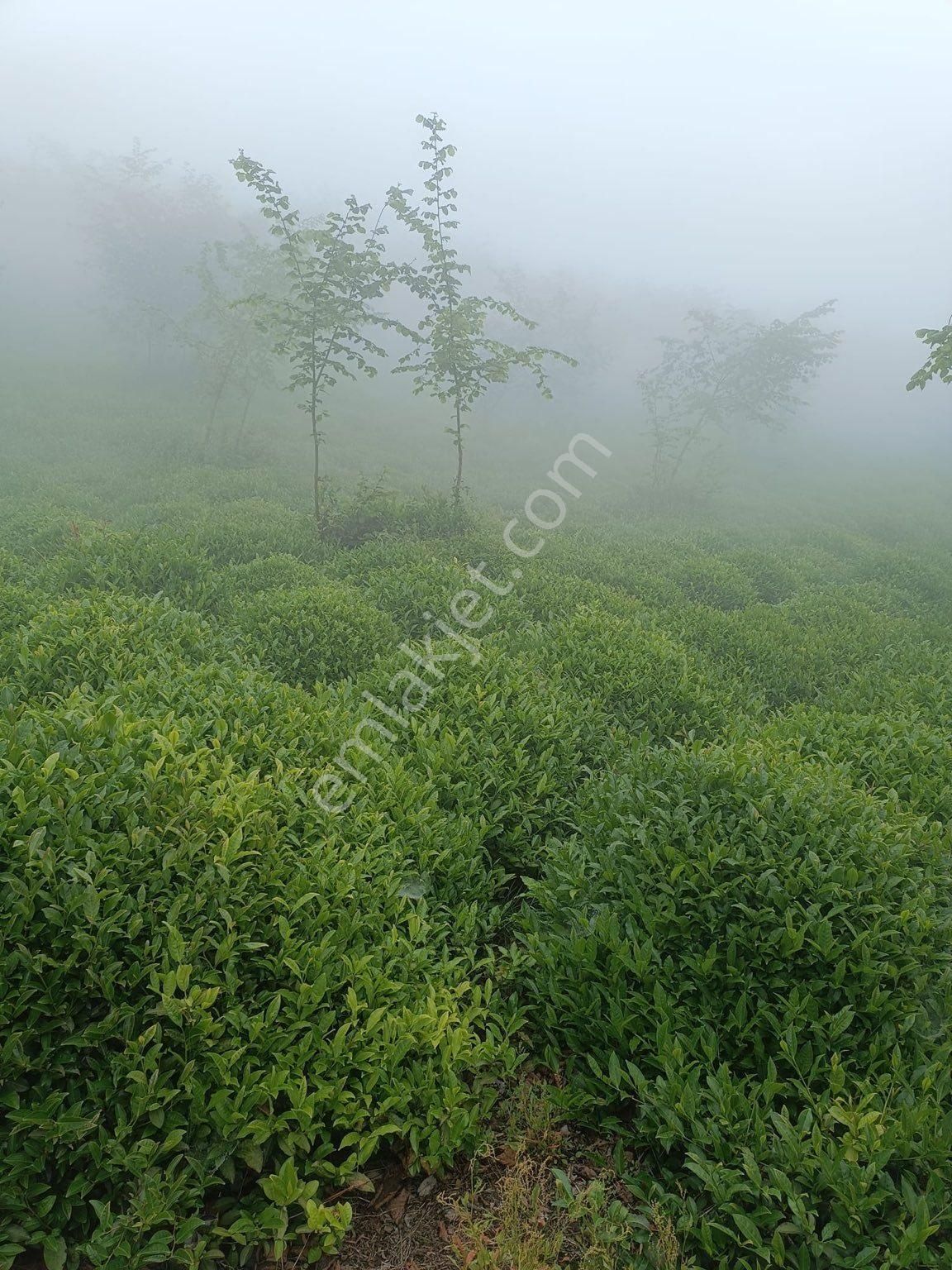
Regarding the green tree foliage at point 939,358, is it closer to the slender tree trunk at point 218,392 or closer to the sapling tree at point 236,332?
the sapling tree at point 236,332

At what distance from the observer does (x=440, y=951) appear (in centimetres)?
364

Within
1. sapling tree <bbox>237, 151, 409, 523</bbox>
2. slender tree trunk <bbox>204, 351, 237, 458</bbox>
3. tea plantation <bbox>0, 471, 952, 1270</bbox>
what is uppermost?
sapling tree <bbox>237, 151, 409, 523</bbox>

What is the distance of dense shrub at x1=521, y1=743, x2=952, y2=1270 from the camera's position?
7.82ft

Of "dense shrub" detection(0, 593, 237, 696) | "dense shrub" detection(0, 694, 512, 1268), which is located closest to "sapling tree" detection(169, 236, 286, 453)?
"dense shrub" detection(0, 593, 237, 696)

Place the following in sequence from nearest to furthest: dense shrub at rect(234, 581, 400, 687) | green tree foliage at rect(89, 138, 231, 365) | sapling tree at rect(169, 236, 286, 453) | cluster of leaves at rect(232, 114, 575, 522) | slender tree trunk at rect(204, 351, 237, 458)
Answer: dense shrub at rect(234, 581, 400, 687) < cluster of leaves at rect(232, 114, 575, 522) < slender tree trunk at rect(204, 351, 237, 458) < sapling tree at rect(169, 236, 286, 453) < green tree foliage at rect(89, 138, 231, 365)

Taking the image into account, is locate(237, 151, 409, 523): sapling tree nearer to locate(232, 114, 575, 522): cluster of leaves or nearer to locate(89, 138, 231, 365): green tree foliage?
locate(232, 114, 575, 522): cluster of leaves

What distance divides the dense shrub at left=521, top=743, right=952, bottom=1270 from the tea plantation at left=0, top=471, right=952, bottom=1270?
0.7 inches

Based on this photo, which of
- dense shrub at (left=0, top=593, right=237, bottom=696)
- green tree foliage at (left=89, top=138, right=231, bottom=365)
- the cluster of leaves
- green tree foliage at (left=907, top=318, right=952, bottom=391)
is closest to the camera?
dense shrub at (left=0, top=593, right=237, bottom=696)

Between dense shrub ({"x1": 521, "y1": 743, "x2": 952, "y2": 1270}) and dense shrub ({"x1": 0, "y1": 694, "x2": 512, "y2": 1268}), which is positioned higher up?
dense shrub ({"x1": 521, "y1": 743, "x2": 952, "y2": 1270})

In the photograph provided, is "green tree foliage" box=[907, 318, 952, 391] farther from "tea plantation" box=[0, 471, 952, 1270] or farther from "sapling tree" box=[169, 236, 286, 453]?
"sapling tree" box=[169, 236, 286, 453]

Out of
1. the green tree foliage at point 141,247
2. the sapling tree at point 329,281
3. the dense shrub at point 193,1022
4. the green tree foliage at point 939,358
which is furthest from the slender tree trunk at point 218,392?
the dense shrub at point 193,1022

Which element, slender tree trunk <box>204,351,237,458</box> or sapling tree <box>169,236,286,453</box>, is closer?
slender tree trunk <box>204,351,237,458</box>

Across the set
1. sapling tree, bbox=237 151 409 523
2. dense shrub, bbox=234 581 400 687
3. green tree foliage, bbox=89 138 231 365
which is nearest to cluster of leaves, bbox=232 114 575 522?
sapling tree, bbox=237 151 409 523

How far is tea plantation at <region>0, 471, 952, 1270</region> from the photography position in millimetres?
2381
